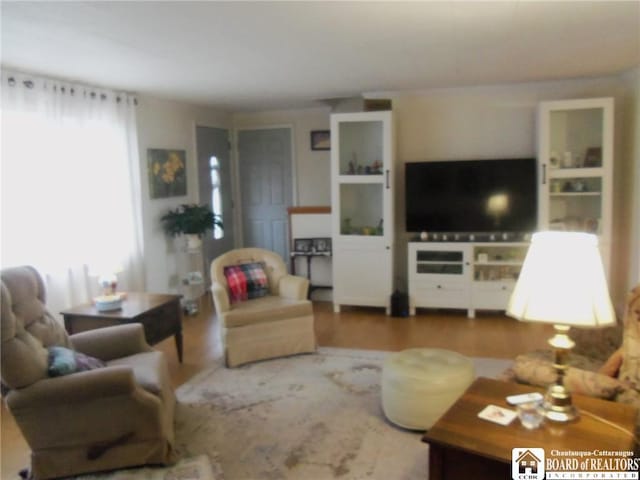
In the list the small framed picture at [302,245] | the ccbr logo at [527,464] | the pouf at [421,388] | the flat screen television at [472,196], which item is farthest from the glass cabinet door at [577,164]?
the ccbr logo at [527,464]

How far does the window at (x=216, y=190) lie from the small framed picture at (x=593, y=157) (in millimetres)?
4197

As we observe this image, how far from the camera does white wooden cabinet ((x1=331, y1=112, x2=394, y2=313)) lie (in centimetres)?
532

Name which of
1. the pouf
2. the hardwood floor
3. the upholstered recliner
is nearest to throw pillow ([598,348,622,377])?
the pouf

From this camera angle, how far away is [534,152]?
5.29 meters

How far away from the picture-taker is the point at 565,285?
173cm

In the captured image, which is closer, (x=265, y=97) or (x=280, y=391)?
(x=280, y=391)

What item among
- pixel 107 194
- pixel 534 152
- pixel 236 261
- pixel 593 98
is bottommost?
pixel 236 261

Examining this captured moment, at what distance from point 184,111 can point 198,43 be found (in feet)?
9.49

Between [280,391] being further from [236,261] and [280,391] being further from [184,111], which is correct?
[184,111]

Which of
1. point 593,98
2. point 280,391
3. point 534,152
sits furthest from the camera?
point 534,152

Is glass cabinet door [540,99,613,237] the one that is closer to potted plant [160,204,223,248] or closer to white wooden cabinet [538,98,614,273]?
white wooden cabinet [538,98,614,273]

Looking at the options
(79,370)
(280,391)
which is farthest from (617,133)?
(79,370)

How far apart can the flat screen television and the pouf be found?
2470 mm

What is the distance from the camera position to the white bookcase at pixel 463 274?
5141mm
